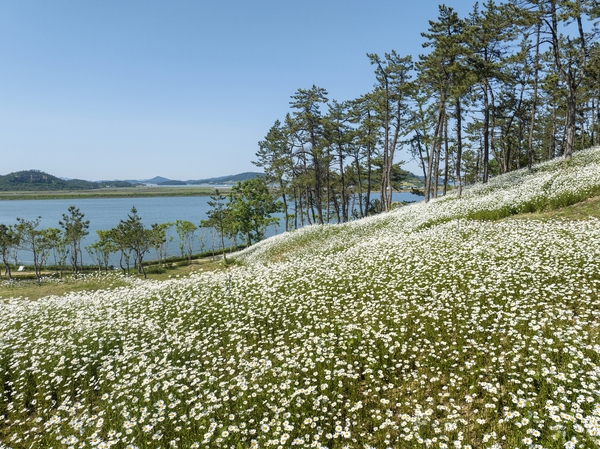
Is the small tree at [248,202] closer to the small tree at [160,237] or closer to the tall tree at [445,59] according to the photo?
the small tree at [160,237]

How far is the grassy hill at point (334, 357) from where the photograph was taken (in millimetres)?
4488

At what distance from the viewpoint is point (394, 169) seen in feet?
151

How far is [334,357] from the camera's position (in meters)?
6.12

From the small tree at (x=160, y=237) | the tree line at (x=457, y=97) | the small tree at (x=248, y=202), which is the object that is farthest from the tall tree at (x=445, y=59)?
the small tree at (x=160, y=237)

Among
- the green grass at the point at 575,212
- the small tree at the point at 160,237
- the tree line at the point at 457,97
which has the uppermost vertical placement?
the tree line at the point at 457,97

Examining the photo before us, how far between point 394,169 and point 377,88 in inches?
625

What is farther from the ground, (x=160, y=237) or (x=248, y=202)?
(x=248, y=202)

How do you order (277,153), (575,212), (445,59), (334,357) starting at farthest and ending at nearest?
(277,153)
(445,59)
(575,212)
(334,357)

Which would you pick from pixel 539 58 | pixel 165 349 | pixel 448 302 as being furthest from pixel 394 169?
pixel 165 349

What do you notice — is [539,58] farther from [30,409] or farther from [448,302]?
[30,409]

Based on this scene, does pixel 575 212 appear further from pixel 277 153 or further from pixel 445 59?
pixel 277 153

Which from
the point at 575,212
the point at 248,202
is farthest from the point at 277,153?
the point at 575,212

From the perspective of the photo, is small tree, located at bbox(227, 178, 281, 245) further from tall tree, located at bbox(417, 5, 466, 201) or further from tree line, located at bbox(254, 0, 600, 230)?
tall tree, located at bbox(417, 5, 466, 201)

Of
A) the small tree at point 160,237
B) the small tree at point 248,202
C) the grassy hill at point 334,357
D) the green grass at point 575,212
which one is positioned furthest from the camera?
the small tree at point 160,237
